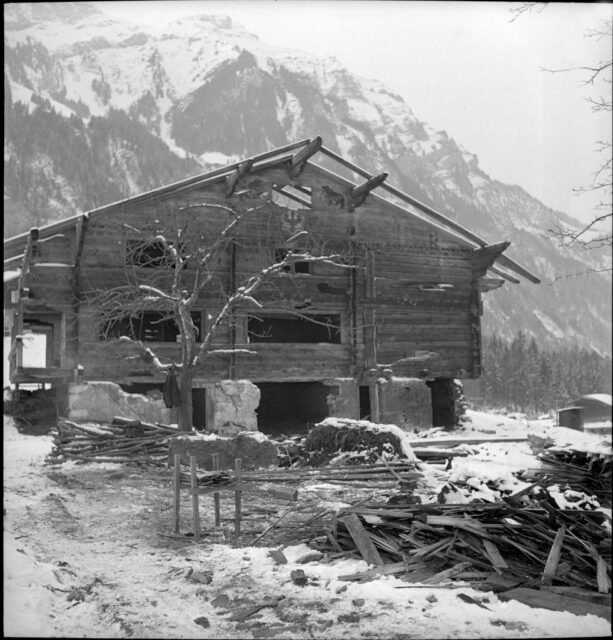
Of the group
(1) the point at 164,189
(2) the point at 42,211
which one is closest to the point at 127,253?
(1) the point at 164,189

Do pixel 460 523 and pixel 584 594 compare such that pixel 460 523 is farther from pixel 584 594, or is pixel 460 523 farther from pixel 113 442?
pixel 113 442

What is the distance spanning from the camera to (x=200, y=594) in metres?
7.40

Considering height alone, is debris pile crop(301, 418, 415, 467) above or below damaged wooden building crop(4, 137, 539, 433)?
below

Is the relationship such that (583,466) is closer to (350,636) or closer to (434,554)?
(434,554)

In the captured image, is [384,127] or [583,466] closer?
[583,466]

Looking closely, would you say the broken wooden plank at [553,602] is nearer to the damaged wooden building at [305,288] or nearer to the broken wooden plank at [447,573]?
the broken wooden plank at [447,573]

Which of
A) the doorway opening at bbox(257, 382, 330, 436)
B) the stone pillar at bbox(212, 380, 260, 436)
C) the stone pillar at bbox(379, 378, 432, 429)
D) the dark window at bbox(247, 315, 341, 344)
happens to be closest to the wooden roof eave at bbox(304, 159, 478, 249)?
the stone pillar at bbox(379, 378, 432, 429)

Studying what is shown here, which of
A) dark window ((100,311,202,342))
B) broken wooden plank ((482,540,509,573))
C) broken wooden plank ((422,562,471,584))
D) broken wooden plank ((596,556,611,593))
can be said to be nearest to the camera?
broken wooden plank ((596,556,611,593))

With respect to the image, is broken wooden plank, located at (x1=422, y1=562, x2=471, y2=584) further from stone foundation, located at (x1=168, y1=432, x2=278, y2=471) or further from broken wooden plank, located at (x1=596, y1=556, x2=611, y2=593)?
stone foundation, located at (x1=168, y1=432, x2=278, y2=471)

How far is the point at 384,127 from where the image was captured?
150000mm

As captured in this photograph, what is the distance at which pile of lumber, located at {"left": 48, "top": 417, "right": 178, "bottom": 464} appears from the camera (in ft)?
56.4

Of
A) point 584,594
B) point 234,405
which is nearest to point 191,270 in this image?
point 234,405

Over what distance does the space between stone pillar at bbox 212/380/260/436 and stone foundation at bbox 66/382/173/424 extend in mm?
1826

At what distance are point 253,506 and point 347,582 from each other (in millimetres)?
4672
